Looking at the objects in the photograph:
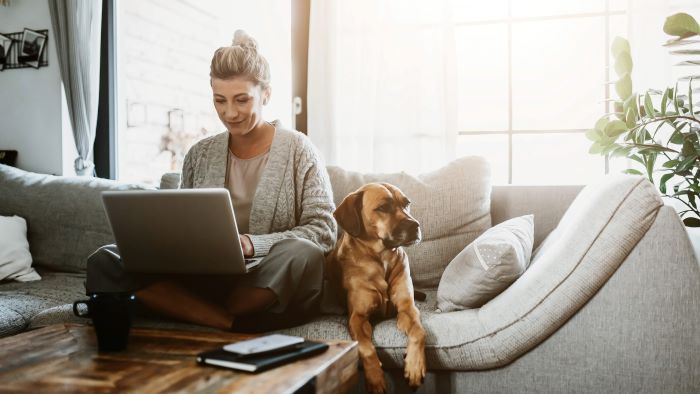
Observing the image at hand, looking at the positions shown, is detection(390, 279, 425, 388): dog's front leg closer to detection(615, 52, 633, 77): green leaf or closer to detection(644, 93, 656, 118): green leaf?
detection(644, 93, 656, 118): green leaf

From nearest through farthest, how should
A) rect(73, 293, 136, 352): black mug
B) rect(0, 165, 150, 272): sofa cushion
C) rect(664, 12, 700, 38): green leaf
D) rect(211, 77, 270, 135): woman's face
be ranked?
1. rect(73, 293, 136, 352): black mug
2. rect(664, 12, 700, 38): green leaf
3. rect(211, 77, 270, 135): woman's face
4. rect(0, 165, 150, 272): sofa cushion

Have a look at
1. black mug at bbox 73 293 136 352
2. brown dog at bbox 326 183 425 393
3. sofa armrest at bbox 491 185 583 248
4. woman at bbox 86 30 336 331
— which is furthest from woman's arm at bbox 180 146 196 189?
sofa armrest at bbox 491 185 583 248

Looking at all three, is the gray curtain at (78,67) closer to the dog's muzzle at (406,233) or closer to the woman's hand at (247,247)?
the woman's hand at (247,247)

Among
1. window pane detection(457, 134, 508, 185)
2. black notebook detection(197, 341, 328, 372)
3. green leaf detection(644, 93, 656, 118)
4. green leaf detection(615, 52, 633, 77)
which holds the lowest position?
black notebook detection(197, 341, 328, 372)

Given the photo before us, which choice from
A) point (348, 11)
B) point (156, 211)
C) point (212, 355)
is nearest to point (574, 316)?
point (212, 355)

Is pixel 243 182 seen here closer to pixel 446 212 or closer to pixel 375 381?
pixel 446 212

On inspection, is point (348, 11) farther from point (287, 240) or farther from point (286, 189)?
point (287, 240)

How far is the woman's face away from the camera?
185cm

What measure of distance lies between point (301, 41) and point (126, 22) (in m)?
1.36

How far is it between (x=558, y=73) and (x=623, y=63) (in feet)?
3.10

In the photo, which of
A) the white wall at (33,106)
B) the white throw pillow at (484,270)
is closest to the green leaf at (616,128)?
the white throw pillow at (484,270)

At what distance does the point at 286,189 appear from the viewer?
1844 millimetres

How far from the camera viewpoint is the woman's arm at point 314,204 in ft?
5.81

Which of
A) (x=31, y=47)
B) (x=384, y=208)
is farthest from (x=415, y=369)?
(x=31, y=47)
